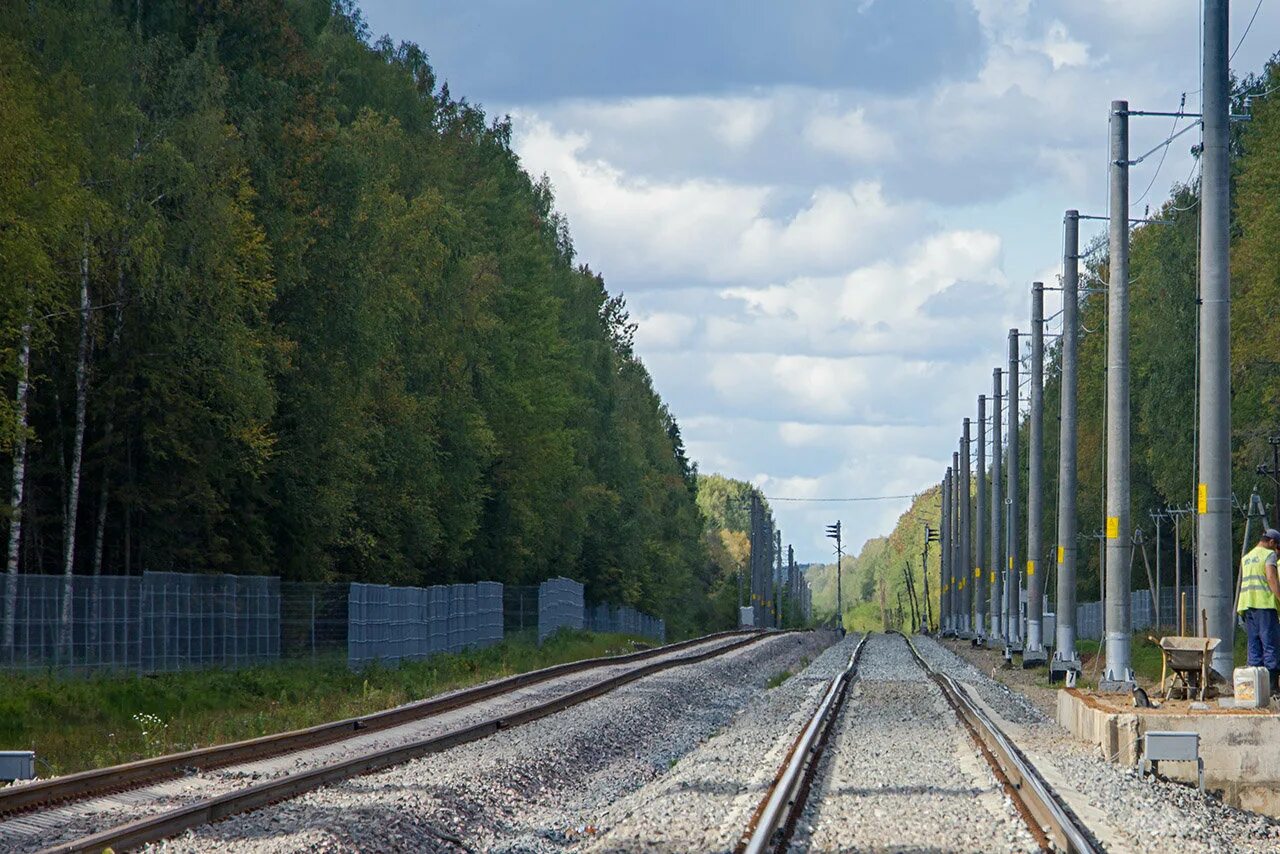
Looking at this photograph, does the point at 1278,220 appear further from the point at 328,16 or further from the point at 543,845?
the point at 543,845

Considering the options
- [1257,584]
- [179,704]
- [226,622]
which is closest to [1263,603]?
[1257,584]

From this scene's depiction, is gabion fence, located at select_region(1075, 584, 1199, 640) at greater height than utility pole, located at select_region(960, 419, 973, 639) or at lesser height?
lesser

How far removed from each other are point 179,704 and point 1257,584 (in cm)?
1717

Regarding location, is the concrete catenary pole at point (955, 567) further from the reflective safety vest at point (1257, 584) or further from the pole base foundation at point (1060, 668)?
the reflective safety vest at point (1257, 584)

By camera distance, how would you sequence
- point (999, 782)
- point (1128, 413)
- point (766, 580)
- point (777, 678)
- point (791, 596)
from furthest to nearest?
point (791, 596), point (766, 580), point (777, 678), point (1128, 413), point (999, 782)

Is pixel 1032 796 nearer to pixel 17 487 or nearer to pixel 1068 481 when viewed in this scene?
pixel 17 487

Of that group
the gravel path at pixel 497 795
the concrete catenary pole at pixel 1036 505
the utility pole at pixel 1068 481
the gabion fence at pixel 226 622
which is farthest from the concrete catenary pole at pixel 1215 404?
the concrete catenary pole at pixel 1036 505

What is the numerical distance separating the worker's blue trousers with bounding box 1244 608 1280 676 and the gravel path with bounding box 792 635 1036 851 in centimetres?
320

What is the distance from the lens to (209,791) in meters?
15.7

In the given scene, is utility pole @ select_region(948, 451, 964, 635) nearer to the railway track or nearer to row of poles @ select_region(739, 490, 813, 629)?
row of poles @ select_region(739, 490, 813, 629)

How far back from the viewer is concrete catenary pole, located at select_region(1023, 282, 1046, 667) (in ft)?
151

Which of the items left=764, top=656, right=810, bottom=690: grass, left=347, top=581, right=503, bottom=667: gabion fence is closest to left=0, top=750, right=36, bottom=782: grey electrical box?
left=347, top=581, right=503, bottom=667: gabion fence

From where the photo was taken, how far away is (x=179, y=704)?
2877 cm

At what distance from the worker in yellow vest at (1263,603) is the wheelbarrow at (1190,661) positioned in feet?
1.69
